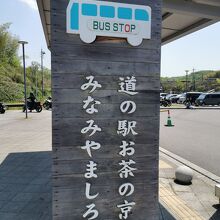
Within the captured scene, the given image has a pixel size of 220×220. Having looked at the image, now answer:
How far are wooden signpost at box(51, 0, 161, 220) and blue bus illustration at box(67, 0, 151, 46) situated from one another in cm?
2

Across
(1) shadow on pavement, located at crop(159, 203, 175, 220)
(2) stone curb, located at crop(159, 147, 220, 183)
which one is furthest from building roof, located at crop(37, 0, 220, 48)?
(1) shadow on pavement, located at crop(159, 203, 175, 220)

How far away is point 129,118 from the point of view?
3.01 metres

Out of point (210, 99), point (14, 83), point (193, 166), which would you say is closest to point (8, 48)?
point (14, 83)

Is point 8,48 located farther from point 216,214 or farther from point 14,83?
point 216,214

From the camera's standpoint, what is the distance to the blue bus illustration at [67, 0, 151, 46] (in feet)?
9.14

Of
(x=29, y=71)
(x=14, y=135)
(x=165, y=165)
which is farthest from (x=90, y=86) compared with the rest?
(x=29, y=71)

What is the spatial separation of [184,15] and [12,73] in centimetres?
4598

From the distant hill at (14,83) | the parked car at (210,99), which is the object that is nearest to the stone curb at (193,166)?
the parked car at (210,99)

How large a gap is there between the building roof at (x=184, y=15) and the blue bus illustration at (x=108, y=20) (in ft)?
7.22

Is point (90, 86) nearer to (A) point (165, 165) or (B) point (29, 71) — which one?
(A) point (165, 165)

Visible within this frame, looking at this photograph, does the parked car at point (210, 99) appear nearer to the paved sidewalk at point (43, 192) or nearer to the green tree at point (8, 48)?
the paved sidewalk at point (43, 192)

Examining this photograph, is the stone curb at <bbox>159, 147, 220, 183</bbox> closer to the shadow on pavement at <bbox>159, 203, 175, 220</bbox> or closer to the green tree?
the shadow on pavement at <bbox>159, 203, 175, 220</bbox>

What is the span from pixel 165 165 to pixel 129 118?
426 centimetres

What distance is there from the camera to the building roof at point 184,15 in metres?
4.93
